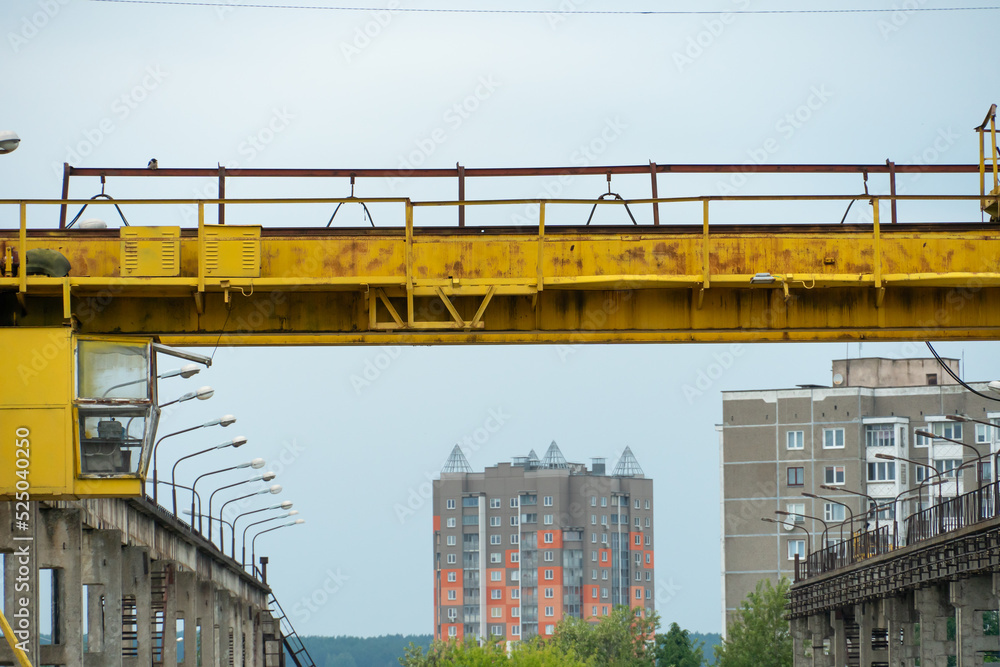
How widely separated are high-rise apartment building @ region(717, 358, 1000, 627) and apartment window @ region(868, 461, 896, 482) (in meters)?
0.07

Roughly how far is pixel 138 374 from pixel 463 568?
149354 mm

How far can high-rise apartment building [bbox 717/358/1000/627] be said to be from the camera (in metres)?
99.0

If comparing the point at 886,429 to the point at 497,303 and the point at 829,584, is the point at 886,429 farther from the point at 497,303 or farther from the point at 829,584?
the point at 497,303

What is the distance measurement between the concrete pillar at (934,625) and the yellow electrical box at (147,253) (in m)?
28.6

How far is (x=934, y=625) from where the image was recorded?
1547 inches

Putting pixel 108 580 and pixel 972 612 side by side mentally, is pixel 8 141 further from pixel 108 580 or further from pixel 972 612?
pixel 972 612

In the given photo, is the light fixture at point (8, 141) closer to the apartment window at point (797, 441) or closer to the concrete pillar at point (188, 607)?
the concrete pillar at point (188, 607)

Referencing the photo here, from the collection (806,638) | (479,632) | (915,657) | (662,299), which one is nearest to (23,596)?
(662,299)

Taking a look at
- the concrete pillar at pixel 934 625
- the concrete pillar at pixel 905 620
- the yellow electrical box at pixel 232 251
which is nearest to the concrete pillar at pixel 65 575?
the yellow electrical box at pixel 232 251

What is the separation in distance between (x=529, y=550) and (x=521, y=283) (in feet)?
483

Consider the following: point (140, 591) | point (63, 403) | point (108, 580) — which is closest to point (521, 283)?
point (63, 403)

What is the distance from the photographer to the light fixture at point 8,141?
15.3 meters

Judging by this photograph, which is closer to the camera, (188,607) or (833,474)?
(188,607)

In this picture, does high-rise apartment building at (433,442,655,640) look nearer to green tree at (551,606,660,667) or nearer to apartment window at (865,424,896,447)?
green tree at (551,606,660,667)
